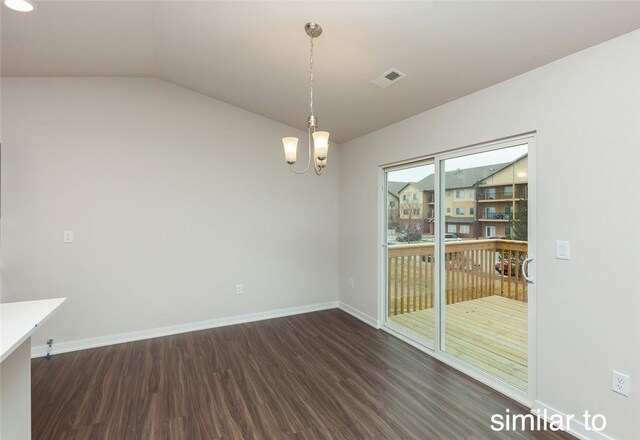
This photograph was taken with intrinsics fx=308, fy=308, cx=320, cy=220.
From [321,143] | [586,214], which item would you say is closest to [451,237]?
[586,214]

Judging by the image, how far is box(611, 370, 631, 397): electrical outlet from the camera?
70.0 inches

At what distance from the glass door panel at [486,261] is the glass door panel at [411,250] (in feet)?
0.61

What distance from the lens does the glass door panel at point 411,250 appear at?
3287 millimetres

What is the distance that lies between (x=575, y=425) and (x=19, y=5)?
4.60m

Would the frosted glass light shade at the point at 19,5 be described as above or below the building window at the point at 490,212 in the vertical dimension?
above

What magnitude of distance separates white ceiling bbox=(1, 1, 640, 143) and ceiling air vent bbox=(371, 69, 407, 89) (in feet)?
0.19

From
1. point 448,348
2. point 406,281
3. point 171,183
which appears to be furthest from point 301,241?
point 448,348

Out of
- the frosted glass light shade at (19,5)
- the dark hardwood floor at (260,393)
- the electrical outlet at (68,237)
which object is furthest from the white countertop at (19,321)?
the frosted glass light shade at (19,5)

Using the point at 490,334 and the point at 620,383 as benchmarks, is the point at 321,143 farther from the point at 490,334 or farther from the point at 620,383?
the point at 490,334

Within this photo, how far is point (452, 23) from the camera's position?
1974 mm

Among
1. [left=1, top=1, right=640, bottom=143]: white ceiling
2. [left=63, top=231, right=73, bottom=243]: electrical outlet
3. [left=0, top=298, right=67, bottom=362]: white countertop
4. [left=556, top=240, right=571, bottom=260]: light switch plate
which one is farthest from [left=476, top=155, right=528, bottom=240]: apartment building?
[left=63, top=231, right=73, bottom=243]: electrical outlet

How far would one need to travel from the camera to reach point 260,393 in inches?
97.3

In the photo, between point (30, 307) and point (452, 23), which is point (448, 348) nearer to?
point (452, 23)

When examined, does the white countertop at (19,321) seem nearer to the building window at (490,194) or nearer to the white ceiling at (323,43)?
the white ceiling at (323,43)
